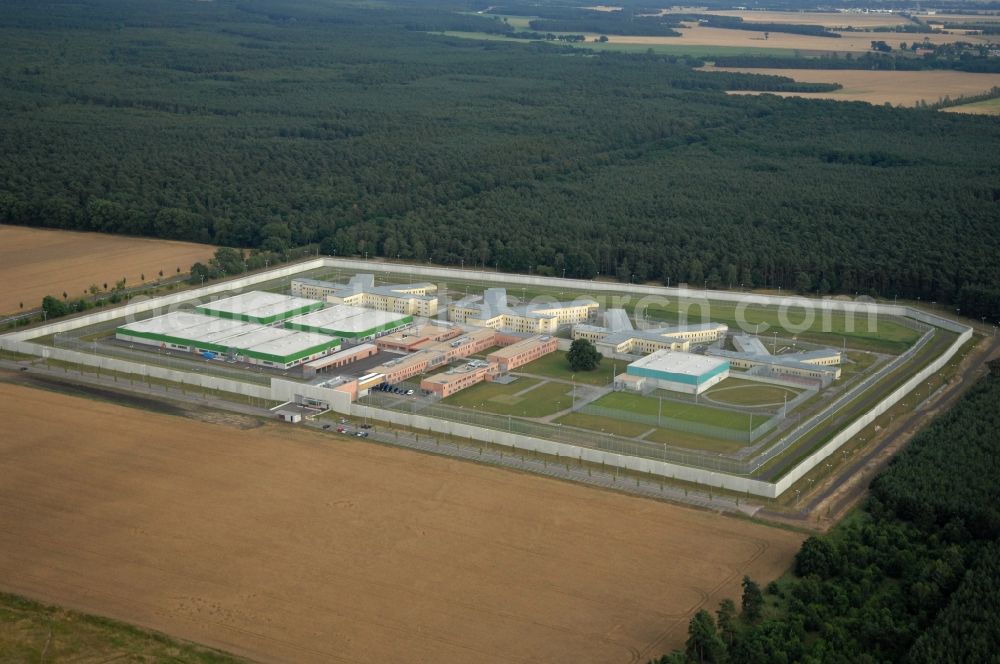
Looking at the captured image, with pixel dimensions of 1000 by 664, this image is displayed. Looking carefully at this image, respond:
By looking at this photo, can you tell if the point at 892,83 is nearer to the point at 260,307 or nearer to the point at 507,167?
the point at 507,167

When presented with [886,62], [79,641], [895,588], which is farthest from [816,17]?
[79,641]

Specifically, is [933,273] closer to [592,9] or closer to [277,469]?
[277,469]

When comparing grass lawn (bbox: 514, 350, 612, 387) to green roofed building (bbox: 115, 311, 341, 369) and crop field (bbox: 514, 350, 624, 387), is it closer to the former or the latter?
crop field (bbox: 514, 350, 624, 387)

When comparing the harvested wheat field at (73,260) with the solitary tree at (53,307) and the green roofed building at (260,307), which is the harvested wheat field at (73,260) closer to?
the solitary tree at (53,307)

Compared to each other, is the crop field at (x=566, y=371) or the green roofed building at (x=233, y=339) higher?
the green roofed building at (x=233, y=339)

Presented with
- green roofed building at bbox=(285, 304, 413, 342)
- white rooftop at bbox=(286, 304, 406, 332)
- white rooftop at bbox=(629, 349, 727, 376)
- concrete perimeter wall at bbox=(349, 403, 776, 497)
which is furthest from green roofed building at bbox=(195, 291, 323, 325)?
white rooftop at bbox=(629, 349, 727, 376)

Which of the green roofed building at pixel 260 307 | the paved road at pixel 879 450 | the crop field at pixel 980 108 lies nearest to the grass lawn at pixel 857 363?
the paved road at pixel 879 450
